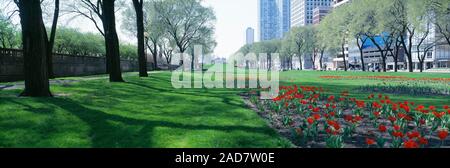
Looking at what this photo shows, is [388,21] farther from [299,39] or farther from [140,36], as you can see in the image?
[299,39]

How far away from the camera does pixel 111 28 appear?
A: 19.4 metres

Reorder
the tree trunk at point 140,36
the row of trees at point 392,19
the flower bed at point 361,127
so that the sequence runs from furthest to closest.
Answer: the row of trees at point 392,19
the tree trunk at point 140,36
the flower bed at point 361,127

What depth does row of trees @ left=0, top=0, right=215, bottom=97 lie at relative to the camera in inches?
416

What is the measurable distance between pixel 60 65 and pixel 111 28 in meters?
11.4

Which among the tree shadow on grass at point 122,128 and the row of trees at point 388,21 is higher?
the row of trees at point 388,21

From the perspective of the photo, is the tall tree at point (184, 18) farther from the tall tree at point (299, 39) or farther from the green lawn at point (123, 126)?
the green lawn at point (123, 126)

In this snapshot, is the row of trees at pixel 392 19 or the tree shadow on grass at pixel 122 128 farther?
the row of trees at pixel 392 19

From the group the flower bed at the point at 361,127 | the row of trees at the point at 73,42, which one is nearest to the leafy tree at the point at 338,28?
the row of trees at the point at 73,42

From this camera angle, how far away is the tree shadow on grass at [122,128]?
5.57 m

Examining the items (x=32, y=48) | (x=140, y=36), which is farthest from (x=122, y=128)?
(x=140, y=36)

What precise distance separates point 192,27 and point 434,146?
60139 millimetres

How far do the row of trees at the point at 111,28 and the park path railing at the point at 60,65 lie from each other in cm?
178

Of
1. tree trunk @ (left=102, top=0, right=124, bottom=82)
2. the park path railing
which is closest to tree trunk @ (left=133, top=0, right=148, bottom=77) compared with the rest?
the park path railing
